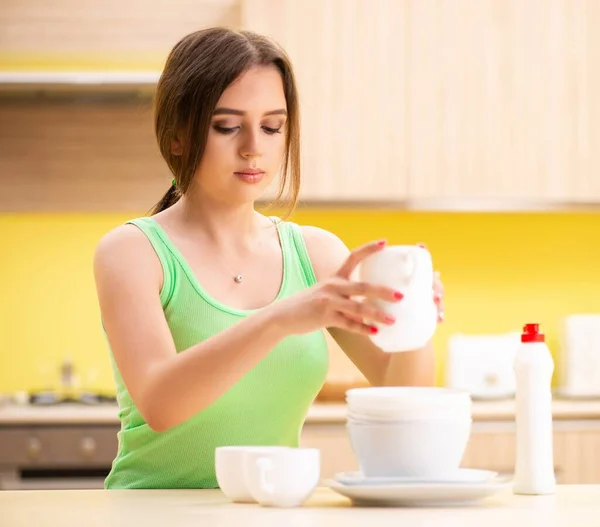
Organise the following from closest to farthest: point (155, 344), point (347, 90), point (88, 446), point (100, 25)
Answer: point (155, 344) → point (88, 446) → point (347, 90) → point (100, 25)

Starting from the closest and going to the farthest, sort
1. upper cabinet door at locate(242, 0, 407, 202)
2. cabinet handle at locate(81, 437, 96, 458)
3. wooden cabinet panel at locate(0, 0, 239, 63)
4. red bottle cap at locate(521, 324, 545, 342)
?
red bottle cap at locate(521, 324, 545, 342) < cabinet handle at locate(81, 437, 96, 458) < upper cabinet door at locate(242, 0, 407, 202) < wooden cabinet panel at locate(0, 0, 239, 63)

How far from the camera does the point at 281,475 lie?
1.28 m

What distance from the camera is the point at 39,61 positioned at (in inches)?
148

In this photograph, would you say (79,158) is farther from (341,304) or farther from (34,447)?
(341,304)

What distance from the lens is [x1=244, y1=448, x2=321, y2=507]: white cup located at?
1271mm

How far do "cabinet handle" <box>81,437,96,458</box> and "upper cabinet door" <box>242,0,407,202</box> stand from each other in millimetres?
995

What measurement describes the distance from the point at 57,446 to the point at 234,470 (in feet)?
6.42

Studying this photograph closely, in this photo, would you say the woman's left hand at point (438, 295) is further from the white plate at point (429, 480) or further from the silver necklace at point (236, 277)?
the silver necklace at point (236, 277)

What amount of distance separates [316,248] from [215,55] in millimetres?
395

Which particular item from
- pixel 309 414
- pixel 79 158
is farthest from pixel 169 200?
pixel 79 158

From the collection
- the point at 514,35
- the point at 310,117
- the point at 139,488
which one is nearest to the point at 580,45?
the point at 514,35

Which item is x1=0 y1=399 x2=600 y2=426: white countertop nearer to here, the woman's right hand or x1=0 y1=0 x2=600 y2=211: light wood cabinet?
x1=0 y1=0 x2=600 y2=211: light wood cabinet

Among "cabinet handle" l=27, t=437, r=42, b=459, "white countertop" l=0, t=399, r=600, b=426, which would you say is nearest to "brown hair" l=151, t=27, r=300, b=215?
"white countertop" l=0, t=399, r=600, b=426

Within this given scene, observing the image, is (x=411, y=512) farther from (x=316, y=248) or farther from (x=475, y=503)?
(x=316, y=248)
